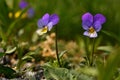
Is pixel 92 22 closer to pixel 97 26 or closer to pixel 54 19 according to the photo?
pixel 97 26

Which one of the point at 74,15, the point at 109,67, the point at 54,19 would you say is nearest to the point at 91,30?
the point at 54,19

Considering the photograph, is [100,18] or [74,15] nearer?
[100,18]

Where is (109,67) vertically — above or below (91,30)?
below

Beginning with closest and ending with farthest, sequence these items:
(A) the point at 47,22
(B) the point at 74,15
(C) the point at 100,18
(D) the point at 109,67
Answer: (D) the point at 109,67 < (C) the point at 100,18 < (A) the point at 47,22 < (B) the point at 74,15

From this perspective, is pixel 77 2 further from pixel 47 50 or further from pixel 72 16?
pixel 47 50

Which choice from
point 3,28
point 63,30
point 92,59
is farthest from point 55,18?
point 63,30

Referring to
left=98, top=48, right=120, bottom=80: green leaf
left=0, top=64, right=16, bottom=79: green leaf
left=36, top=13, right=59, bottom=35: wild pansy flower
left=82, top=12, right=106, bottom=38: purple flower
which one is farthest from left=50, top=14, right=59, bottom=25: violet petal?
left=98, top=48, right=120, bottom=80: green leaf

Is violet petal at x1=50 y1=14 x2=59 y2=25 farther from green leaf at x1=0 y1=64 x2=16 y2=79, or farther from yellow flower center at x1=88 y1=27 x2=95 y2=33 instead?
green leaf at x1=0 y1=64 x2=16 y2=79

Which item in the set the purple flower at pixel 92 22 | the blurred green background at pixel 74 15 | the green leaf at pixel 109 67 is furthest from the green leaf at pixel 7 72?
the blurred green background at pixel 74 15

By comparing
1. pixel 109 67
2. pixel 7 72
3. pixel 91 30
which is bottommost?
pixel 7 72
